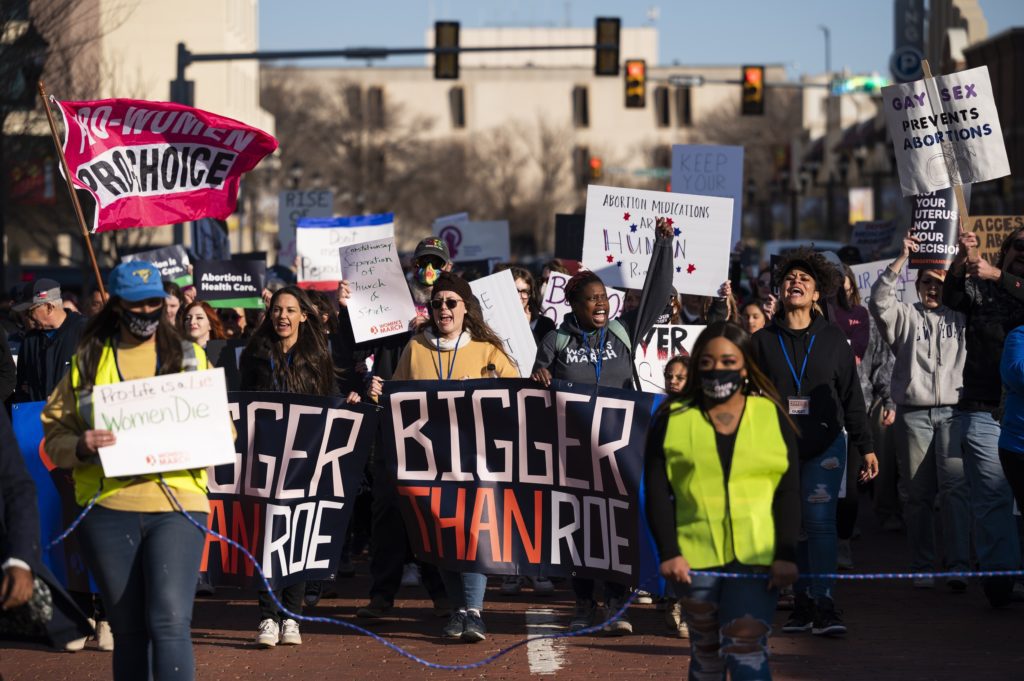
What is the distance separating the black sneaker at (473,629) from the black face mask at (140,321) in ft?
9.90

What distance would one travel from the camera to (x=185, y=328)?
10.5m

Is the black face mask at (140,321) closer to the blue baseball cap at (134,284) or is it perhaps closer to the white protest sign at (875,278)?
the blue baseball cap at (134,284)

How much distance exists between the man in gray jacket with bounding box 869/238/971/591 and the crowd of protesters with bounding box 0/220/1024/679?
0.04ft

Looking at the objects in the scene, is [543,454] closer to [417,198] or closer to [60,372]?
[60,372]

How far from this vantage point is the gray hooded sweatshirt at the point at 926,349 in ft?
31.9

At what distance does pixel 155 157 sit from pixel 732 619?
580 cm

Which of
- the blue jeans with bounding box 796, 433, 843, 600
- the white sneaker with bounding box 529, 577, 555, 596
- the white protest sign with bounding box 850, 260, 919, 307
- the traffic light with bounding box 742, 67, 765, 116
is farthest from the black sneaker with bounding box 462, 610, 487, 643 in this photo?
the traffic light with bounding box 742, 67, 765, 116

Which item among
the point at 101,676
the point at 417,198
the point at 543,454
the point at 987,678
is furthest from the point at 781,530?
the point at 417,198

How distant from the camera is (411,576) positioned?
10508 millimetres

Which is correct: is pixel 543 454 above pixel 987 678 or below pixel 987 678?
above

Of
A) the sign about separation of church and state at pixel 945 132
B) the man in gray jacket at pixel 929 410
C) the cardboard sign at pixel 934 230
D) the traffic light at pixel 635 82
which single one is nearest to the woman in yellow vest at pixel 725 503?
the man in gray jacket at pixel 929 410

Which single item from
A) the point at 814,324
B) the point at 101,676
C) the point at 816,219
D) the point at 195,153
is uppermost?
the point at 816,219

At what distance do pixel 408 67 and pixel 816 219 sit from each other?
→ 222 ft

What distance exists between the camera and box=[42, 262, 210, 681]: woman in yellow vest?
5719mm
